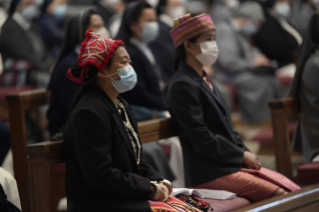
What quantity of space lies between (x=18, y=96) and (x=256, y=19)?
5585 mm

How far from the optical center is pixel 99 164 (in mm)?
2355

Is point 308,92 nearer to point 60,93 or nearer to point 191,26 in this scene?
point 191,26

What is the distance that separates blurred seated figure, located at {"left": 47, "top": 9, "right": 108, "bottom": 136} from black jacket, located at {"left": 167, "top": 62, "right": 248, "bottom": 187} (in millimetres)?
977

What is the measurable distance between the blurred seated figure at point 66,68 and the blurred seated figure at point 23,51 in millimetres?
2601

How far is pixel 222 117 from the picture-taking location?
128 inches

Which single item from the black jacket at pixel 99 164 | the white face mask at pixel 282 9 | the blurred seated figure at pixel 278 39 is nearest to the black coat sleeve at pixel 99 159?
the black jacket at pixel 99 164

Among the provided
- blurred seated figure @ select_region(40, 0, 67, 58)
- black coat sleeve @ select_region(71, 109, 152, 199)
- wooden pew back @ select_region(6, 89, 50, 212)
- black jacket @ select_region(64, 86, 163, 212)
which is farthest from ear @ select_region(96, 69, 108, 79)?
blurred seated figure @ select_region(40, 0, 67, 58)

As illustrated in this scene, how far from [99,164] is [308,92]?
2.17m

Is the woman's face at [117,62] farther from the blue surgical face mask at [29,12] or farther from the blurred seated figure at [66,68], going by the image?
the blue surgical face mask at [29,12]

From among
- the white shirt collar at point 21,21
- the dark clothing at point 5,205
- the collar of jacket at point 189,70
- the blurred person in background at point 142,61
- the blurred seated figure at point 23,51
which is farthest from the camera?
the white shirt collar at point 21,21

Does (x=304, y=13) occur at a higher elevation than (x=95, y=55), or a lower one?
lower

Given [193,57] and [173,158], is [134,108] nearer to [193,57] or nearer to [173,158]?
[173,158]

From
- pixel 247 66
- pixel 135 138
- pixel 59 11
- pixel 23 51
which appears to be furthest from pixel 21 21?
pixel 135 138

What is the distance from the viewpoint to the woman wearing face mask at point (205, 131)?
305 cm
